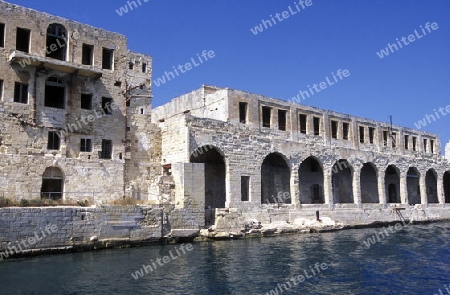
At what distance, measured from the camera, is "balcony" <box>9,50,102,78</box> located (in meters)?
19.6

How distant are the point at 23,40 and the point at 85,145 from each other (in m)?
6.01

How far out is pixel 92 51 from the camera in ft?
74.4

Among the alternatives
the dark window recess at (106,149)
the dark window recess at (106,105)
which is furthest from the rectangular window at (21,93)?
the dark window recess at (106,149)

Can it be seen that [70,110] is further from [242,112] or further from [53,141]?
[242,112]

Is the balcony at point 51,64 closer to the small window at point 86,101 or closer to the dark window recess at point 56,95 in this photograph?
the dark window recess at point 56,95

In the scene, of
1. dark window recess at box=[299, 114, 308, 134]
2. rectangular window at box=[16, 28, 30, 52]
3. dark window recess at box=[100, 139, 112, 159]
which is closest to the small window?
dark window recess at box=[100, 139, 112, 159]

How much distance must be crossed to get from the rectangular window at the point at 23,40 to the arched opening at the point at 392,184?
1182 inches

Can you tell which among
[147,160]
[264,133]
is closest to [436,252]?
[264,133]

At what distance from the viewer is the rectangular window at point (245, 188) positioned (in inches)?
974

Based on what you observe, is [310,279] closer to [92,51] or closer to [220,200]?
[220,200]

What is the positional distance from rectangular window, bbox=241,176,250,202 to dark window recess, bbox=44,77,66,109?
10629 millimetres

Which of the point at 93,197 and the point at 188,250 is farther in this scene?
the point at 93,197

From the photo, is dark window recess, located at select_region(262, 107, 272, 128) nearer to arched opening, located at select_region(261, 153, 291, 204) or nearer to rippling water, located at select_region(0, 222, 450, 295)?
arched opening, located at select_region(261, 153, 291, 204)

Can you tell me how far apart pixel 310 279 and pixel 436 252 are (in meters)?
8.22
